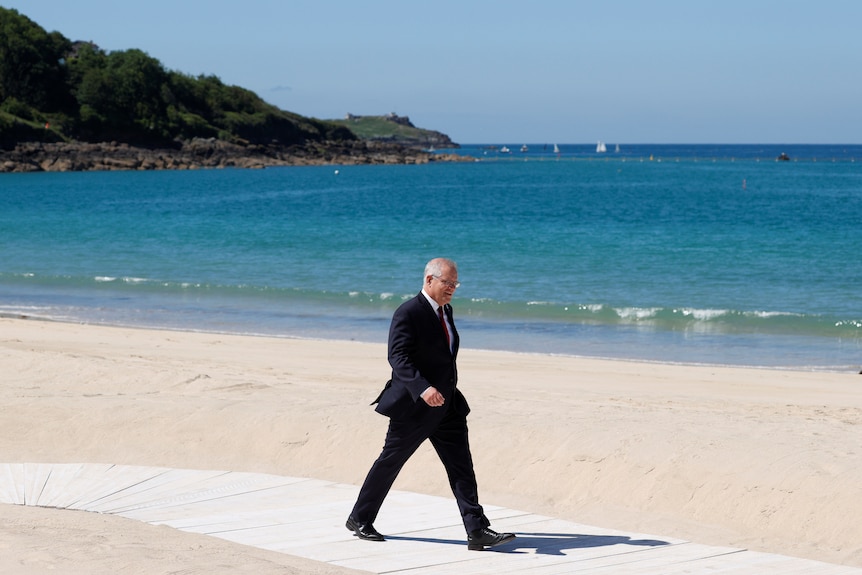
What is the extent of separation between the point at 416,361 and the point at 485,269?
24.0m

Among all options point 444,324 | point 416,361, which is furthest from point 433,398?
point 444,324

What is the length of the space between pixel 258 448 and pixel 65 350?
727 cm

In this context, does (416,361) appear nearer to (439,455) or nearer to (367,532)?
(439,455)

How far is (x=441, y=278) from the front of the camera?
5.91 m

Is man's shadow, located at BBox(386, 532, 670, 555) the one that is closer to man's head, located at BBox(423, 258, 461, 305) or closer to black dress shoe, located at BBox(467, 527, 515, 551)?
black dress shoe, located at BBox(467, 527, 515, 551)

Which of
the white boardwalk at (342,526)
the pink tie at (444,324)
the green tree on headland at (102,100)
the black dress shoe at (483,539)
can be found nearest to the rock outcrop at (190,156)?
the green tree on headland at (102,100)

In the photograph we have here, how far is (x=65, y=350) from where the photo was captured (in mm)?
15352

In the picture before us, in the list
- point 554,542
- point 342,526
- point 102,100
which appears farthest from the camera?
point 102,100

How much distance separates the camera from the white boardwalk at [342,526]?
5.94 metres

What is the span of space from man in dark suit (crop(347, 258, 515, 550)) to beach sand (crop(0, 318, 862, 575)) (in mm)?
Result: 772

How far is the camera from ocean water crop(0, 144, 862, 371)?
64.7ft

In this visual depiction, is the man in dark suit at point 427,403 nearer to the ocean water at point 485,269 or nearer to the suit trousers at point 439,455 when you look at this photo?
the suit trousers at point 439,455

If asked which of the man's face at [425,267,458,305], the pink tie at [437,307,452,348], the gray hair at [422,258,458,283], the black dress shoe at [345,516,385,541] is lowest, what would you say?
the black dress shoe at [345,516,385,541]

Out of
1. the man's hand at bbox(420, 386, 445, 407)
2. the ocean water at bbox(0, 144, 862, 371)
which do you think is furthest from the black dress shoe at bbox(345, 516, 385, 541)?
the ocean water at bbox(0, 144, 862, 371)
